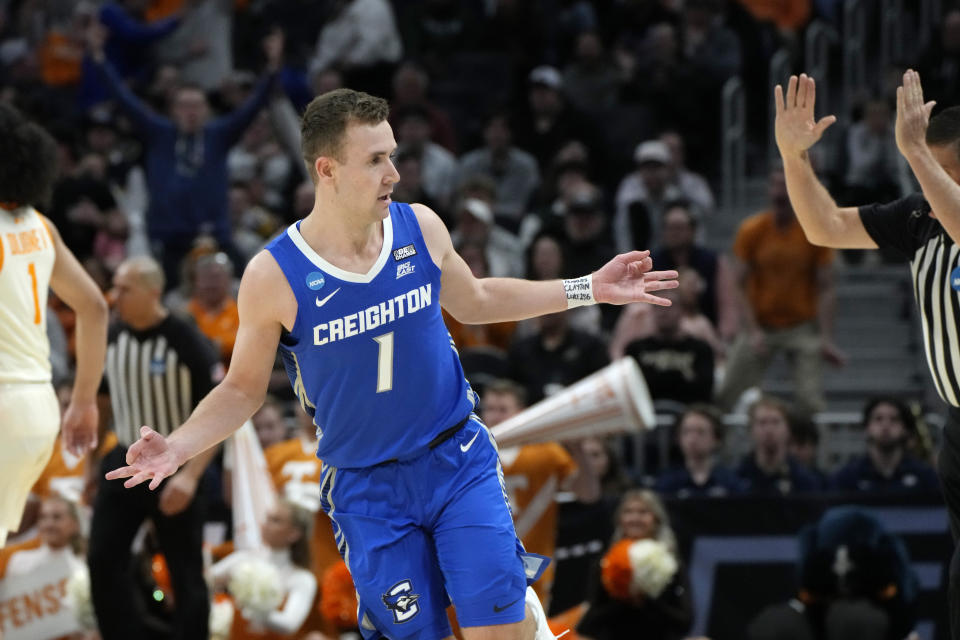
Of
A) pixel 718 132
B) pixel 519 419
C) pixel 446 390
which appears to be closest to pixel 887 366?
pixel 718 132

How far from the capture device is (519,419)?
8.41 metres

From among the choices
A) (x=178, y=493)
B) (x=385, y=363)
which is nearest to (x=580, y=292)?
(x=385, y=363)

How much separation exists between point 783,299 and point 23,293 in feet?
21.3

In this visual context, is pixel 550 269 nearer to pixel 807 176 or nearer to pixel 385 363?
pixel 807 176

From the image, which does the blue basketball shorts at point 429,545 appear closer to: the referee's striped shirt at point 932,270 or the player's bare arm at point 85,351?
the referee's striped shirt at point 932,270

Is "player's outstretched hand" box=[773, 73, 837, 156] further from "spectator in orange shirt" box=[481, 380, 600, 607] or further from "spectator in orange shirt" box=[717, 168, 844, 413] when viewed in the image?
"spectator in orange shirt" box=[717, 168, 844, 413]

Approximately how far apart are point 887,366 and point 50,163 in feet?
26.5

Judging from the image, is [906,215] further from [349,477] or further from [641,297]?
[349,477]

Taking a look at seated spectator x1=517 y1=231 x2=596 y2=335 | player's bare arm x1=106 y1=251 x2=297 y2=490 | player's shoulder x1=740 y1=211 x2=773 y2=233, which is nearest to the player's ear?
player's bare arm x1=106 y1=251 x2=297 y2=490

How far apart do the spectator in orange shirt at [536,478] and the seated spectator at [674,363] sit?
1.52 meters

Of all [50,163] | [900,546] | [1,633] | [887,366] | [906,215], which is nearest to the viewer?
[906,215]

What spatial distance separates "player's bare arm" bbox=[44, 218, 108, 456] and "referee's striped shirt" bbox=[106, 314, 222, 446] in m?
1.24

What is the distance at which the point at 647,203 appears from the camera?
12.4 meters

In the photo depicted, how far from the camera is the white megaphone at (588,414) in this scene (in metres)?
8.15
